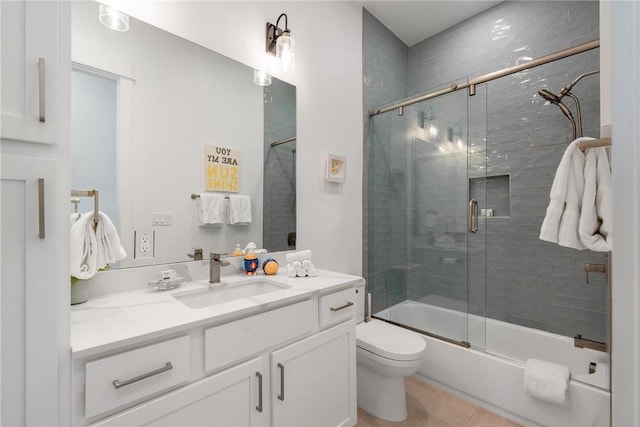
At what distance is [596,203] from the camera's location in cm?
106

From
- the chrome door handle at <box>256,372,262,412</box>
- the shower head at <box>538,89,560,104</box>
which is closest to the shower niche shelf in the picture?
the shower head at <box>538,89,560,104</box>

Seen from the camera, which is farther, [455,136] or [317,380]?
[455,136]

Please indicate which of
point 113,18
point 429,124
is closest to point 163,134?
point 113,18

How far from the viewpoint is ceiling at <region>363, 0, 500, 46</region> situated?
7.91ft

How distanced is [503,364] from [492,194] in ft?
4.38

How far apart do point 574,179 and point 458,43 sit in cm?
213

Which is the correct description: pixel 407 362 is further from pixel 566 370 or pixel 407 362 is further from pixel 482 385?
pixel 566 370

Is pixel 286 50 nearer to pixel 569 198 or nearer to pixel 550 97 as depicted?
pixel 569 198

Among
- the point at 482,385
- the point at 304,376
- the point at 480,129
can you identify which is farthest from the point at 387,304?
the point at 480,129

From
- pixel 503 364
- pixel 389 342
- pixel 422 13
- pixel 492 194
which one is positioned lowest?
pixel 503 364

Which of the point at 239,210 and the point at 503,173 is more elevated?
the point at 503,173

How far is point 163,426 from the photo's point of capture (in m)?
0.87

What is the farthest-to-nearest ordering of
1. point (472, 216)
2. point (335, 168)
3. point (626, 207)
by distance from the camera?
point (472, 216) → point (335, 168) → point (626, 207)

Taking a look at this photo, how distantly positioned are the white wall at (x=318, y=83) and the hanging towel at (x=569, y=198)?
4.33ft
